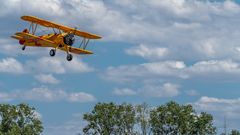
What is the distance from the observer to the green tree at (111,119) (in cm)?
15088

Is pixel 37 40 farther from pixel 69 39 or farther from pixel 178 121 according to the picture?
pixel 178 121

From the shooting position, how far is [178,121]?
14850 centimetres

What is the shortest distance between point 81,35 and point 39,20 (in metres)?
5.82

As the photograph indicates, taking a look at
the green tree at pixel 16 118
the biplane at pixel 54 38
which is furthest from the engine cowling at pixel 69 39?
the green tree at pixel 16 118

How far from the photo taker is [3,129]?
491 feet

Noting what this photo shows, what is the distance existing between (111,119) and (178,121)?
1432 centimetres

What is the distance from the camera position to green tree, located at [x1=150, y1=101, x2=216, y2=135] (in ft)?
A: 486

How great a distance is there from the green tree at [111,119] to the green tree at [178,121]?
565 centimetres

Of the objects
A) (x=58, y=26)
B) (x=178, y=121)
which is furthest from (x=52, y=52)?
(x=178, y=121)

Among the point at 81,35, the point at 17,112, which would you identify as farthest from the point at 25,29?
the point at 17,112

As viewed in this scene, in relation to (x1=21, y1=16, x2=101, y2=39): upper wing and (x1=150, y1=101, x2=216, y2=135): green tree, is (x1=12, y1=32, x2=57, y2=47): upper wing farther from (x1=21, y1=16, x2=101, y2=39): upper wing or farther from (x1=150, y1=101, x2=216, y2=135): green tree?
(x1=150, y1=101, x2=216, y2=135): green tree

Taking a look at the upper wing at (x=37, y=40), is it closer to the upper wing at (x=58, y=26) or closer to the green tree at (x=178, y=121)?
the upper wing at (x=58, y=26)

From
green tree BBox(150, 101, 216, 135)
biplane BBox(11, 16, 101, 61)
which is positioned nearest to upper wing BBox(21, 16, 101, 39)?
biplane BBox(11, 16, 101, 61)

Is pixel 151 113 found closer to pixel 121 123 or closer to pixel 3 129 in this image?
pixel 121 123
